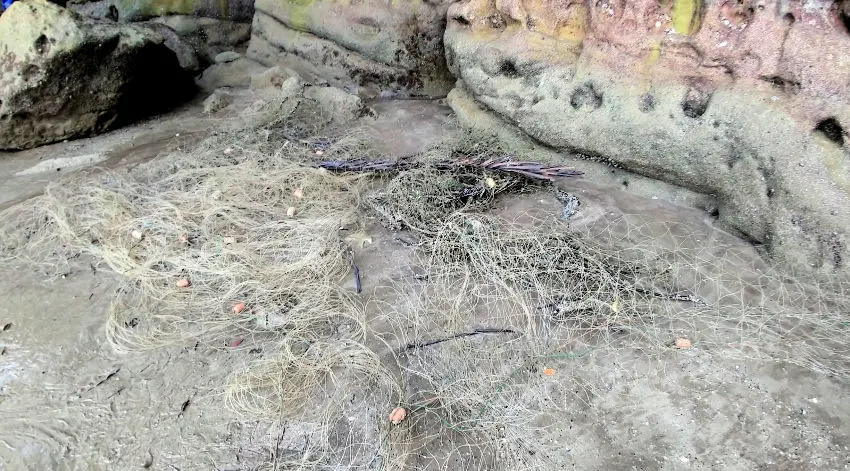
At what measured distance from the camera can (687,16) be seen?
3926 mm

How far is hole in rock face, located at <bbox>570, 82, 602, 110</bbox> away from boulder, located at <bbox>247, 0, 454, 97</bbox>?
209 cm

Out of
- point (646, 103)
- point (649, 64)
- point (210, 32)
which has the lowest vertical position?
point (210, 32)

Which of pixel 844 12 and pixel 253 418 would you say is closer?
pixel 253 418

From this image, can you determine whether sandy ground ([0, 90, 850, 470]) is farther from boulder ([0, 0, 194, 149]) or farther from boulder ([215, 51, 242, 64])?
boulder ([215, 51, 242, 64])

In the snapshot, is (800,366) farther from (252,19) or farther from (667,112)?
(252,19)

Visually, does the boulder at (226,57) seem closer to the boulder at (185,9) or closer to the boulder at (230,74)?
the boulder at (230,74)

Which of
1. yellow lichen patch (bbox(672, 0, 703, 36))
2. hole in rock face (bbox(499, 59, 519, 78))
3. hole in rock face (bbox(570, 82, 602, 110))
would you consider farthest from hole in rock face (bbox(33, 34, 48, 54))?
yellow lichen patch (bbox(672, 0, 703, 36))

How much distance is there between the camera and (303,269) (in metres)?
3.53

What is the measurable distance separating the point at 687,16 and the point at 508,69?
4.77ft

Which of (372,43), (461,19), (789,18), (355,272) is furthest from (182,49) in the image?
(789,18)

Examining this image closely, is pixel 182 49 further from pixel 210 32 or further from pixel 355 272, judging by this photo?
pixel 355 272

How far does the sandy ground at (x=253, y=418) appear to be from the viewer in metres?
2.48

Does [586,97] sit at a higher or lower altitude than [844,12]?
lower

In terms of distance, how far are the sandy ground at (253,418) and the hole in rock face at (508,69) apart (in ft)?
8.97
